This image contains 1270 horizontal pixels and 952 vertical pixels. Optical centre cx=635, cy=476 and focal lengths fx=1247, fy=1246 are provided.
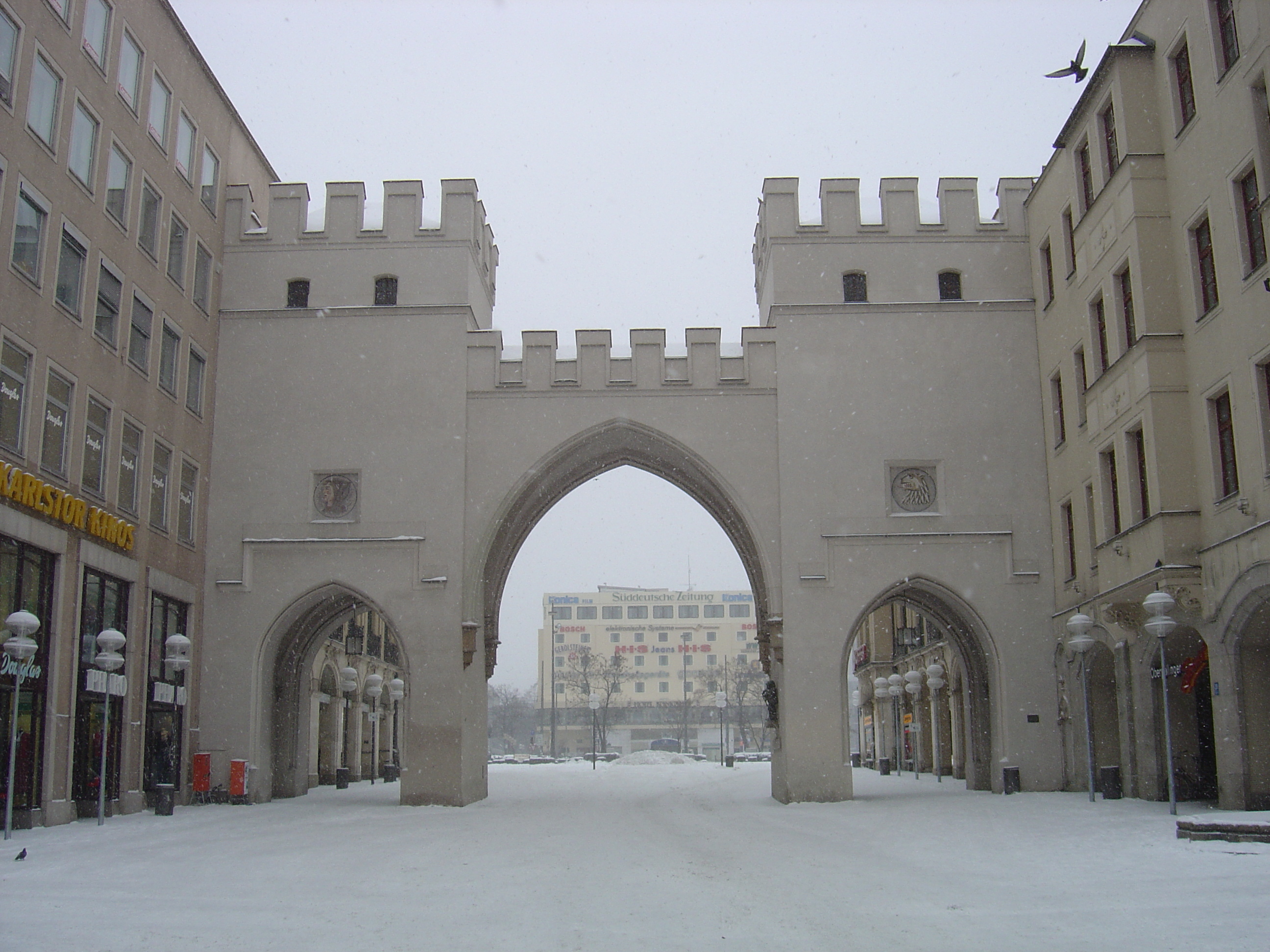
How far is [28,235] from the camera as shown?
1933 cm

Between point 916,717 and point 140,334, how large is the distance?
24.3 meters

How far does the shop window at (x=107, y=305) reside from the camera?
2169 centimetres

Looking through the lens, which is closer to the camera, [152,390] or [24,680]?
[24,680]

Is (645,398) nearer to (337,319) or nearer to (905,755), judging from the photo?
(337,319)

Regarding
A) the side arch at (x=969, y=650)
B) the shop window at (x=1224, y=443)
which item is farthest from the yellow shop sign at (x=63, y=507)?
the shop window at (x=1224, y=443)

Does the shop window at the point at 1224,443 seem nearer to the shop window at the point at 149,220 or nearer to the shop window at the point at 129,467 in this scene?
the shop window at the point at 129,467

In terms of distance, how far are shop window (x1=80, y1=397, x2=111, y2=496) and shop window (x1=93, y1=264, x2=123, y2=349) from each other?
4.14 ft

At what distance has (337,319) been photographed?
26797mm

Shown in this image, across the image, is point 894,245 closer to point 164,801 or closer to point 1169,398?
point 1169,398

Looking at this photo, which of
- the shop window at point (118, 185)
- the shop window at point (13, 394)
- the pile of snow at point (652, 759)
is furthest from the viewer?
the pile of snow at point (652, 759)

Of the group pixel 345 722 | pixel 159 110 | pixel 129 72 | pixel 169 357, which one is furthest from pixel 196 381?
pixel 345 722

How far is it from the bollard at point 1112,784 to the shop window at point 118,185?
2005cm

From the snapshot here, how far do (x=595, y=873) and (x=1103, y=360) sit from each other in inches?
586

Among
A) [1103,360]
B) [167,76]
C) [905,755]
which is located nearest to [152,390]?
[167,76]
